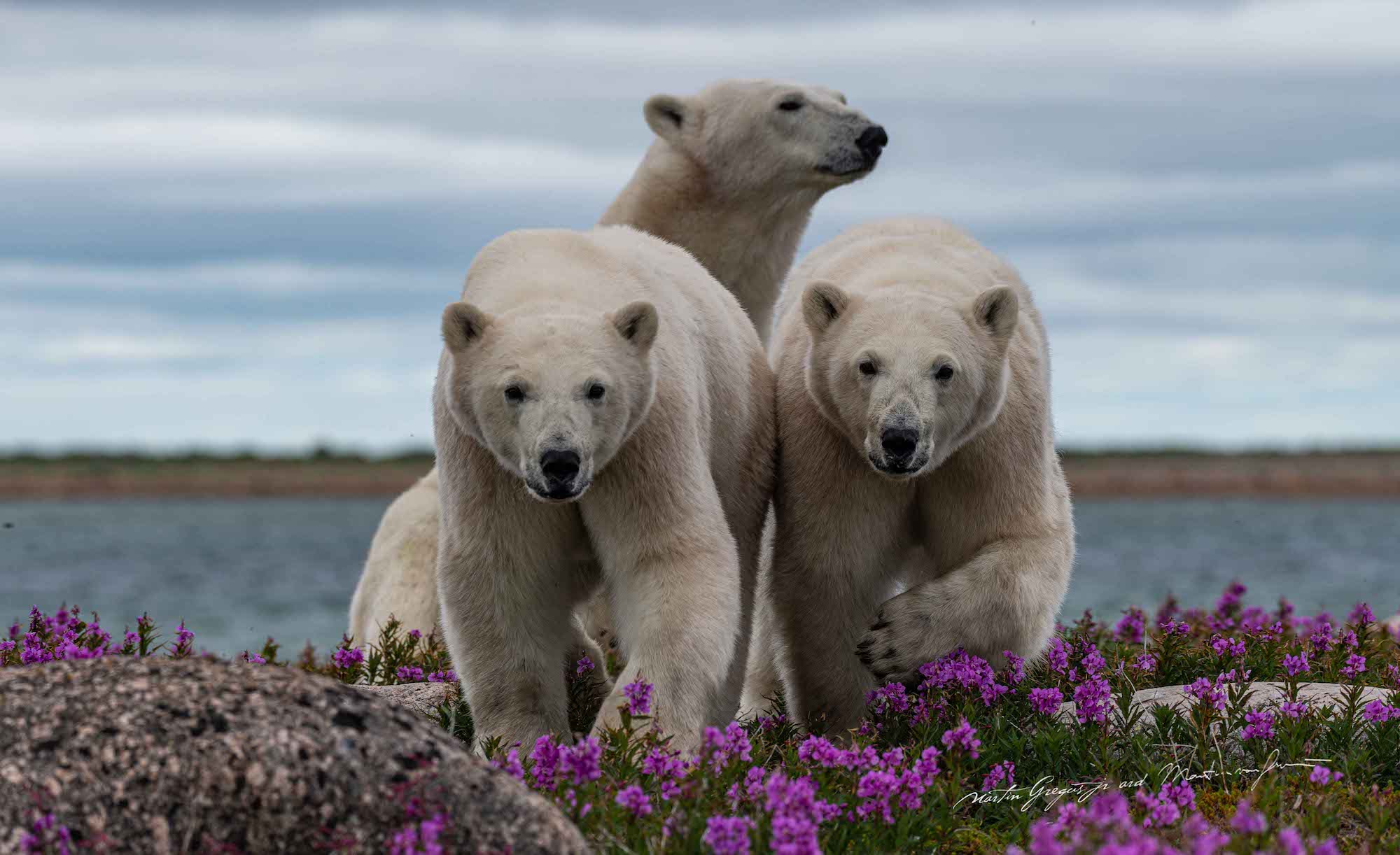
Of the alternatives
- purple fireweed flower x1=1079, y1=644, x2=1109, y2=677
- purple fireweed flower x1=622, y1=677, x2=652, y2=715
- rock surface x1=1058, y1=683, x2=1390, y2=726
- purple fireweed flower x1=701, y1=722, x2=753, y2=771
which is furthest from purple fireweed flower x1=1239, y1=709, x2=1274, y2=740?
purple fireweed flower x1=622, y1=677, x2=652, y2=715

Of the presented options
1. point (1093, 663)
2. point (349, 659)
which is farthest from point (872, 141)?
point (349, 659)

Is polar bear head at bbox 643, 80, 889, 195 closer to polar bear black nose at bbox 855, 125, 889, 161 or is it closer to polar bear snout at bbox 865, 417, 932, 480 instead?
polar bear black nose at bbox 855, 125, 889, 161

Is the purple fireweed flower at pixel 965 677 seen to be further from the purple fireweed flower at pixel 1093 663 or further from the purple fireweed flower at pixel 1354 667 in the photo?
the purple fireweed flower at pixel 1354 667

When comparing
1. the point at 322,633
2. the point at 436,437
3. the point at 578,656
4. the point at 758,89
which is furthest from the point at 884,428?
the point at 322,633

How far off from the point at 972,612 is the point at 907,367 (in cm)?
95

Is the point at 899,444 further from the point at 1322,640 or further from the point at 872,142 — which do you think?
the point at 872,142

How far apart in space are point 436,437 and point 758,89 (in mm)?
4394

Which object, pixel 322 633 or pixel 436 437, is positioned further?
pixel 322 633

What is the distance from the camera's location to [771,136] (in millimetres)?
9383

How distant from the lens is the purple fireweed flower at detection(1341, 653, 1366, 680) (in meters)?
6.21

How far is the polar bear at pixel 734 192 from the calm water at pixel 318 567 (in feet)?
4.35

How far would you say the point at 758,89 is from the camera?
9625 millimetres

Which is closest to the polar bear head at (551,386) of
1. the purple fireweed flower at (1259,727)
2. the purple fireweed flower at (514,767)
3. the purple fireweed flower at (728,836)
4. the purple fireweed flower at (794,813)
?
the purple fireweed flower at (514,767)

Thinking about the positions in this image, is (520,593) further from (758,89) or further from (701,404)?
(758,89)
